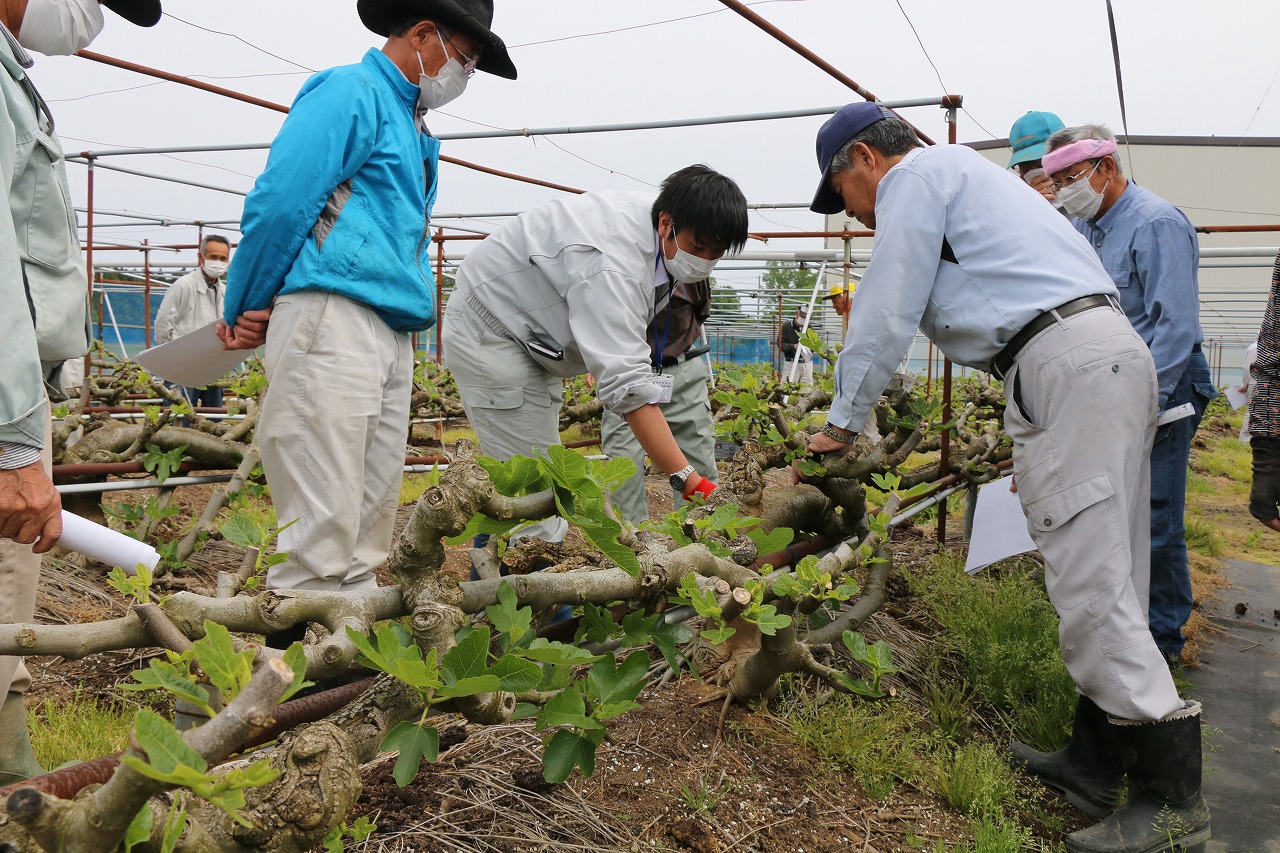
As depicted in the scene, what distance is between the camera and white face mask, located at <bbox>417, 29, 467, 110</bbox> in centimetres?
256

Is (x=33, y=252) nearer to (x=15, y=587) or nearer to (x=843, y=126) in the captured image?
(x=15, y=587)

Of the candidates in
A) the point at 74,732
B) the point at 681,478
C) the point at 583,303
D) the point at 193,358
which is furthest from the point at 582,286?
the point at 74,732

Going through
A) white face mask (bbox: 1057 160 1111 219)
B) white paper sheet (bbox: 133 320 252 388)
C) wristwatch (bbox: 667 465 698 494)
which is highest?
white face mask (bbox: 1057 160 1111 219)

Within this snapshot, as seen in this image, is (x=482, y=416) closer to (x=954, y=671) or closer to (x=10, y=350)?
(x=10, y=350)

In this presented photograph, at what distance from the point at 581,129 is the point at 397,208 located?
18.8ft

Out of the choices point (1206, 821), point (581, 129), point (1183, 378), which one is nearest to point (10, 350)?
point (1206, 821)

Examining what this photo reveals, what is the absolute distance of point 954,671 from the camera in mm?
3164

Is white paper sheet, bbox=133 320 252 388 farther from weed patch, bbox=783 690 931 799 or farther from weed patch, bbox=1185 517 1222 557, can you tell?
weed patch, bbox=1185 517 1222 557

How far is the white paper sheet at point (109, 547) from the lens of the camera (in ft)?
4.85

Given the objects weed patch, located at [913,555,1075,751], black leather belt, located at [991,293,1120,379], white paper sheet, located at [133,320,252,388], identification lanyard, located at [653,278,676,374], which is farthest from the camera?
identification lanyard, located at [653,278,676,374]

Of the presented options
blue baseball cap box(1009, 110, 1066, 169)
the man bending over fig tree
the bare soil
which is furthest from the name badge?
blue baseball cap box(1009, 110, 1066, 169)

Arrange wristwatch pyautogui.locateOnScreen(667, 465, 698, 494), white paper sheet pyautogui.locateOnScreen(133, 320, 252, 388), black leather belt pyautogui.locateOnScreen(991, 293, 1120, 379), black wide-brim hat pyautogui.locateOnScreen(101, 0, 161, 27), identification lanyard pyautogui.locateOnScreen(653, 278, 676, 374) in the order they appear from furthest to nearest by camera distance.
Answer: identification lanyard pyautogui.locateOnScreen(653, 278, 676, 374), wristwatch pyautogui.locateOnScreen(667, 465, 698, 494), white paper sheet pyautogui.locateOnScreen(133, 320, 252, 388), black leather belt pyautogui.locateOnScreen(991, 293, 1120, 379), black wide-brim hat pyautogui.locateOnScreen(101, 0, 161, 27)

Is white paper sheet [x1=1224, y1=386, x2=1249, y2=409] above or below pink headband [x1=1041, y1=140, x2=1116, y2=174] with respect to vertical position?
below

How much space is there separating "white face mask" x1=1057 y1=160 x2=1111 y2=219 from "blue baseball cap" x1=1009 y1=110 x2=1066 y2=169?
0.87 meters
